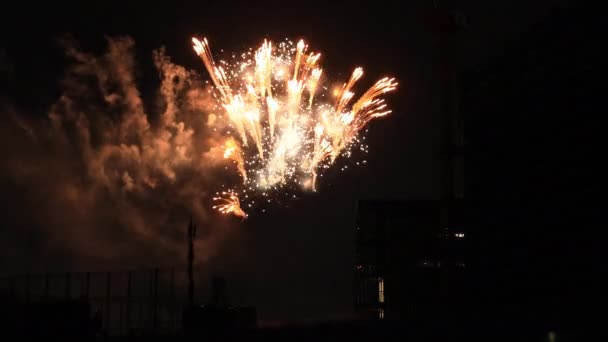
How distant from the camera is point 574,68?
123ft

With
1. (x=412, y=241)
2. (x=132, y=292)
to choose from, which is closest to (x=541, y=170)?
(x=412, y=241)

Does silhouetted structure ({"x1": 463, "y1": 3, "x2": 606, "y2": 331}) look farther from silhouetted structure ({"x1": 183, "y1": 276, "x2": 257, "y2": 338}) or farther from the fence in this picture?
the fence

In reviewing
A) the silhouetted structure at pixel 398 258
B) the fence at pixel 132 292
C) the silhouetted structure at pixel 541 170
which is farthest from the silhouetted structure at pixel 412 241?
the fence at pixel 132 292

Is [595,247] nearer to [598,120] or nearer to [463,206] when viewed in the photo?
[598,120]

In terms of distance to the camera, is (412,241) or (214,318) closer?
(214,318)

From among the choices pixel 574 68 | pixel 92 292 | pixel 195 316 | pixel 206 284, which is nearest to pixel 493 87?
pixel 574 68

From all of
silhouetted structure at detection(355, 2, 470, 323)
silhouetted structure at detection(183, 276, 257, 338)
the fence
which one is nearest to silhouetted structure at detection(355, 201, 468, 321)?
silhouetted structure at detection(355, 2, 470, 323)

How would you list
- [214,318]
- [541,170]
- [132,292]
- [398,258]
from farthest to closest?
[132,292]
[398,258]
[214,318]
[541,170]

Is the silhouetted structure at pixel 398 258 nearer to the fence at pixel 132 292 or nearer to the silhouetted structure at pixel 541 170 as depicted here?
the silhouetted structure at pixel 541 170

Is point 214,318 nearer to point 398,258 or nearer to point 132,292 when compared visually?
point 398,258

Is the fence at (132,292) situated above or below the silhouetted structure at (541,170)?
below

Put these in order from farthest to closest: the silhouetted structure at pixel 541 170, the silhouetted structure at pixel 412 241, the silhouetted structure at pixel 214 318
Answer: the silhouetted structure at pixel 412 241, the silhouetted structure at pixel 214 318, the silhouetted structure at pixel 541 170

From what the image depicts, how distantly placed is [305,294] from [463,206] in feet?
90.4

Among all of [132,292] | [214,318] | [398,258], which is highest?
[398,258]
